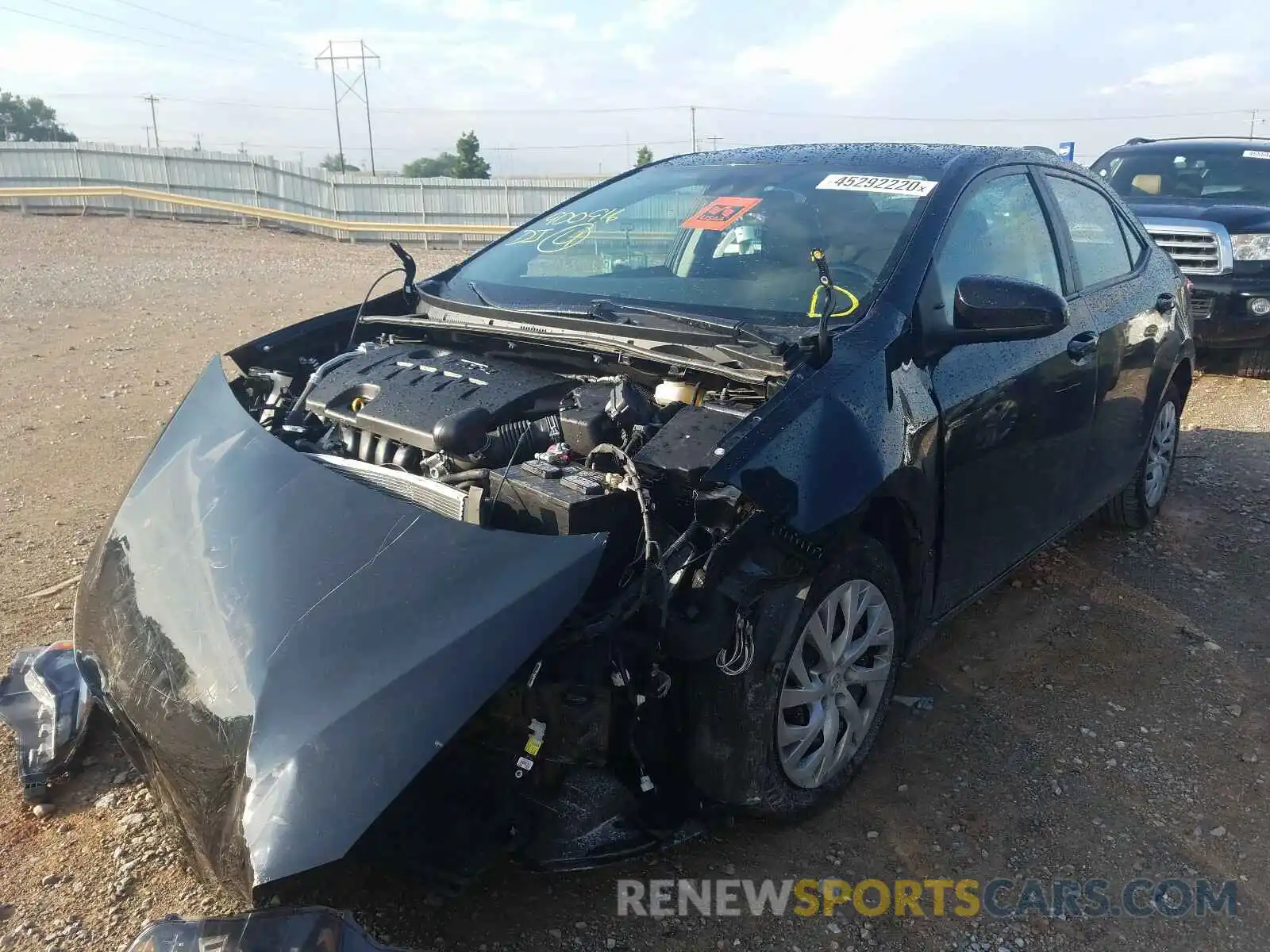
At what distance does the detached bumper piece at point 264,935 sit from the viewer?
5.95 feet

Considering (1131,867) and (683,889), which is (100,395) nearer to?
(683,889)

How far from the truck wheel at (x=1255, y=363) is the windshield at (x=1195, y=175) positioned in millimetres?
1419

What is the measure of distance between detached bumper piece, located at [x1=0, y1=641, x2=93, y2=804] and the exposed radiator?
0.93 metres

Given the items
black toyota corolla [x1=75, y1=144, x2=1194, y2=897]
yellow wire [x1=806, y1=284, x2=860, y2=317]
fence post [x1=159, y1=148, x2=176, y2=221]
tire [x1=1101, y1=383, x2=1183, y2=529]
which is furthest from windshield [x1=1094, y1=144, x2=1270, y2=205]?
fence post [x1=159, y1=148, x2=176, y2=221]

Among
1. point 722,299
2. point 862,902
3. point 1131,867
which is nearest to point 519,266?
point 722,299

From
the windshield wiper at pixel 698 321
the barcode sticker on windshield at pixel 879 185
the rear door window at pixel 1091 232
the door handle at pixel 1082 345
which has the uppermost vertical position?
the barcode sticker on windshield at pixel 879 185

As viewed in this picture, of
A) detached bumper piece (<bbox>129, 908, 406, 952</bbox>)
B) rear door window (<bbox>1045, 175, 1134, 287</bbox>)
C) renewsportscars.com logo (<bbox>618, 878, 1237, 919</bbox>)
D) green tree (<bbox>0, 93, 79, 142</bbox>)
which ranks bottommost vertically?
renewsportscars.com logo (<bbox>618, 878, 1237, 919</bbox>)

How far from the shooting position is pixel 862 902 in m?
2.61

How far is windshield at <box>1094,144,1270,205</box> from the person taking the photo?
30.2 ft

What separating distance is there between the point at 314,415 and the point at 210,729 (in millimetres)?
1346

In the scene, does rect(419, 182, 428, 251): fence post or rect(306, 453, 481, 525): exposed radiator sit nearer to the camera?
rect(306, 453, 481, 525): exposed radiator

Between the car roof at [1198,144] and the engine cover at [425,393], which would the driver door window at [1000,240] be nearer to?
the engine cover at [425,393]

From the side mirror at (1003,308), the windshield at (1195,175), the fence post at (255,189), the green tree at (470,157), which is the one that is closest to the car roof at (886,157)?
the side mirror at (1003,308)

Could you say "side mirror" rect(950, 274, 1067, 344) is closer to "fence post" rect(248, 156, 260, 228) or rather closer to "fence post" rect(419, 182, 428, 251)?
"fence post" rect(419, 182, 428, 251)
